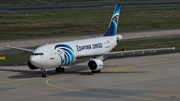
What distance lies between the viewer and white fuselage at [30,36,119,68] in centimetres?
5688

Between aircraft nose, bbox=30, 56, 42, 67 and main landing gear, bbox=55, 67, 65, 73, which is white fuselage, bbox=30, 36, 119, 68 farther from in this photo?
main landing gear, bbox=55, 67, 65, 73

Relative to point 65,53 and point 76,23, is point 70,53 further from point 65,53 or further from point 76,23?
point 76,23

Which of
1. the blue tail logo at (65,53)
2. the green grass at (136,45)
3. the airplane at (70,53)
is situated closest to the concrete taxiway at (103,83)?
the airplane at (70,53)

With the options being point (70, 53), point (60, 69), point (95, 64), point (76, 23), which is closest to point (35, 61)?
point (70, 53)

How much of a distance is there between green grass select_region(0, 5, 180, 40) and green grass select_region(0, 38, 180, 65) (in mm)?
18374

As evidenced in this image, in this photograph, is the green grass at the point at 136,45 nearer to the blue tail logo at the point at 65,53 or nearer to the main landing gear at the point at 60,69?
the main landing gear at the point at 60,69

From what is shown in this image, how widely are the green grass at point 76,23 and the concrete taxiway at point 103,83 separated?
42234 mm

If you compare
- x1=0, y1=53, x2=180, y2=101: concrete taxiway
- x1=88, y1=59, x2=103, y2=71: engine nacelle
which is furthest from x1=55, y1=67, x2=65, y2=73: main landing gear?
x1=88, y1=59, x2=103, y2=71: engine nacelle

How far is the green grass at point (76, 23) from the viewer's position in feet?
374

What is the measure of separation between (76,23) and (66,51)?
7124 centimetres

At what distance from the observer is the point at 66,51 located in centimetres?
5997

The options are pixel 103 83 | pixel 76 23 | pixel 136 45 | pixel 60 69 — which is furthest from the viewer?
pixel 76 23

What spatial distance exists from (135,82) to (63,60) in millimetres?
9438

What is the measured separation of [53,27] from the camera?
12262cm
